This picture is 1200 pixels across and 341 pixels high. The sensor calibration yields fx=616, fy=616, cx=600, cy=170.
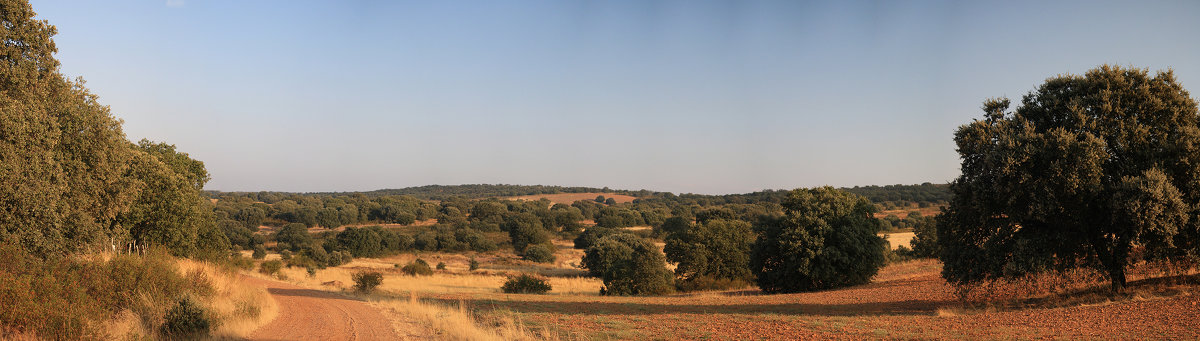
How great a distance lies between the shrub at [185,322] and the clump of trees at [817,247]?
2263 centimetres

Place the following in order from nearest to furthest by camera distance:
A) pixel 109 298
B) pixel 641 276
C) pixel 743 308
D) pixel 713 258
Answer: pixel 109 298, pixel 743 308, pixel 641 276, pixel 713 258

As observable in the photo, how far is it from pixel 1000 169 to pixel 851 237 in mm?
14093

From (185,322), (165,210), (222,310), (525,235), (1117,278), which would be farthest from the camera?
(525,235)

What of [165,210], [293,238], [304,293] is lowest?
[293,238]

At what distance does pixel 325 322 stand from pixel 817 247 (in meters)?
21.2

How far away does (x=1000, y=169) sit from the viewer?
14820mm

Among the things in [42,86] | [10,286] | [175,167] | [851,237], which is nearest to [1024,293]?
[851,237]

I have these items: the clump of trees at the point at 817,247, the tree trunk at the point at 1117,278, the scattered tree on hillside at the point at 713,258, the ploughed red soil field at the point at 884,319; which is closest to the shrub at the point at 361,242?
the scattered tree on hillside at the point at 713,258

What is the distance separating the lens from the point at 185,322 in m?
13.2

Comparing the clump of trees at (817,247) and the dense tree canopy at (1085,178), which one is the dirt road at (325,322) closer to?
the dense tree canopy at (1085,178)

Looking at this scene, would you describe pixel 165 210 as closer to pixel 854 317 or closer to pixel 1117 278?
pixel 854 317

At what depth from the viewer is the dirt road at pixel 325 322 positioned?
1362cm

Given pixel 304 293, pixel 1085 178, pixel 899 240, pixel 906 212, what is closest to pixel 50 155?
pixel 304 293

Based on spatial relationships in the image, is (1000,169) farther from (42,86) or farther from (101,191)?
(42,86)
